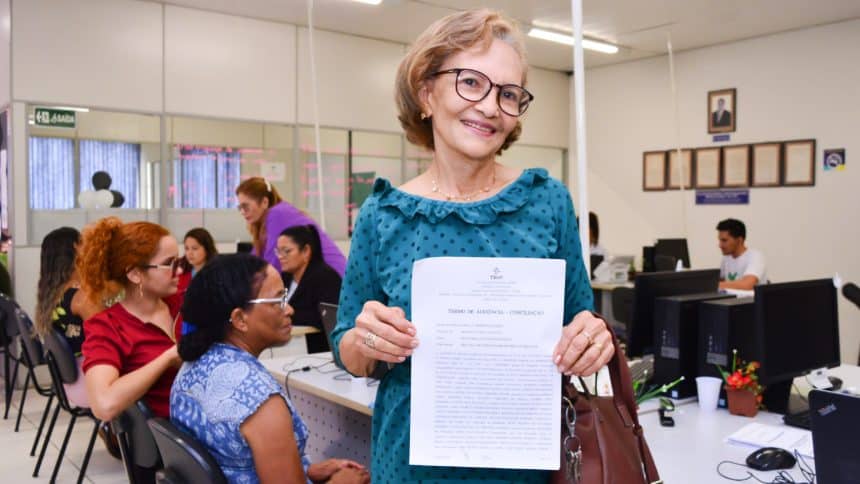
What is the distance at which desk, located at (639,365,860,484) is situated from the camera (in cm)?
191

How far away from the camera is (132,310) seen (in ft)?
9.01

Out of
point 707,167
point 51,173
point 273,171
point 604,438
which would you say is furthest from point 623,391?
point 707,167

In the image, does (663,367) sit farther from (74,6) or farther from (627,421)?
(74,6)

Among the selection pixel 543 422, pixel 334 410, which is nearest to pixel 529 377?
pixel 543 422

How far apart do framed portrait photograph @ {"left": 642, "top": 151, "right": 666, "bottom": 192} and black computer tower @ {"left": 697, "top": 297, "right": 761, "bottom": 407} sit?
649 cm

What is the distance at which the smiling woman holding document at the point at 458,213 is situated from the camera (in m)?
1.09

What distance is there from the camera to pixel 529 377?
100cm

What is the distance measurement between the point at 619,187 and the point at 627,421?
28.4 ft

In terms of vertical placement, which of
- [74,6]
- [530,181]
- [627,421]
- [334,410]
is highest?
[74,6]

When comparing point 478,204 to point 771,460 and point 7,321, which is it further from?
point 7,321

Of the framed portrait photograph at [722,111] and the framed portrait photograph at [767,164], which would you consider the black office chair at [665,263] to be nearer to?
the framed portrait photograph at [767,164]

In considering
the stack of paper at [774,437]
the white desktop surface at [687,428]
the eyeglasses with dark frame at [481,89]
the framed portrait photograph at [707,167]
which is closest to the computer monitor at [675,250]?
the framed portrait photograph at [707,167]

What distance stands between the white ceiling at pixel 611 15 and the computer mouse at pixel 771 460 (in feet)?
17.0

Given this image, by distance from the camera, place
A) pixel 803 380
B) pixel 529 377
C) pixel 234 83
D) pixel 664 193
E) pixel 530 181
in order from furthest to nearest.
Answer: pixel 664 193, pixel 234 83, pixel 803 380, pixel 530 181, pixel 529 377
